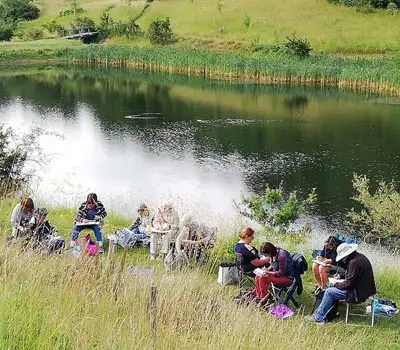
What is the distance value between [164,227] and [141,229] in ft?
3.00

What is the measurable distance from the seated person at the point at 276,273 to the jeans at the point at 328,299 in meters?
0.58

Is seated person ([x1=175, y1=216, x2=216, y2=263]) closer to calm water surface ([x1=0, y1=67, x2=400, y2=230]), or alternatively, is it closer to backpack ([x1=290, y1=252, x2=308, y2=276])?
backpack ([x1=290, y1=252, x2=308, y2=276])

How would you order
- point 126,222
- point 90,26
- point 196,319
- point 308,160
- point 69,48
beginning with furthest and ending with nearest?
point 90,26 < point 69,48 < point 308,160 < point 126,222 < point 196,319

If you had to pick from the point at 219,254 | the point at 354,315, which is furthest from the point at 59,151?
the point at 354,315

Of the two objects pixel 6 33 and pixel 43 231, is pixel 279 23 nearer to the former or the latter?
pixel 6 33

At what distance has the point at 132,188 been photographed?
64.3ft

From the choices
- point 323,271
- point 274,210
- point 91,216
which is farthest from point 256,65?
point 323,271

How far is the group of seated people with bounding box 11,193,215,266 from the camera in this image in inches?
384

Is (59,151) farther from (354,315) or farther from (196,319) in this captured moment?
(196,319)

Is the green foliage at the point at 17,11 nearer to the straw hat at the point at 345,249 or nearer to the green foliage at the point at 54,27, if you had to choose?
the green foliage at the point at 54,27

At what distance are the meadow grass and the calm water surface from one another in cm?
1770

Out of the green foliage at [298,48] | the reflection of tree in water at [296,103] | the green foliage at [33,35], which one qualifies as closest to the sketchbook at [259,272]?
the reflection of tree in water at [296,103]

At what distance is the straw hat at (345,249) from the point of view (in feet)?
26.3

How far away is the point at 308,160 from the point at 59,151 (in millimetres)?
9748
